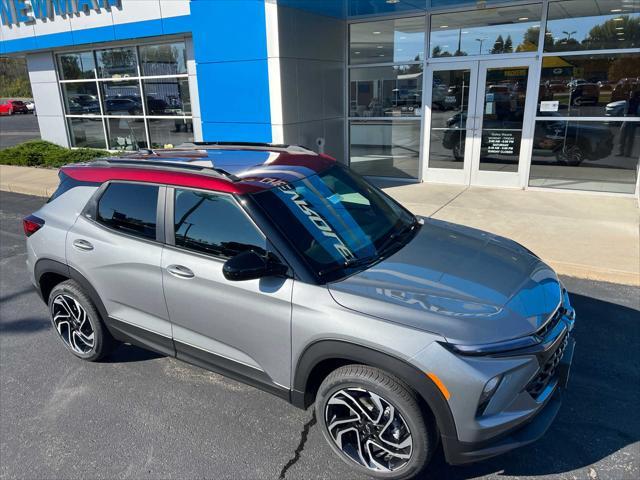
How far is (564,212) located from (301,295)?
21.5 feet

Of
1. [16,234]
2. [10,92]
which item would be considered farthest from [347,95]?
[10,92]

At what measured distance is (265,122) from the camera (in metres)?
8.73

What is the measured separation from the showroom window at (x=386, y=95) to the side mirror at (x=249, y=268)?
838 cm

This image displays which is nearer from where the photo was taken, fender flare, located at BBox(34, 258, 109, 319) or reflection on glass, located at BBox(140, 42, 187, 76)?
fender flare, located at BBox(34, 258, 109, 319)

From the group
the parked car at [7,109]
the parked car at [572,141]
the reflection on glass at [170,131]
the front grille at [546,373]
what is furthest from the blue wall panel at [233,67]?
the parked car at [7,109]

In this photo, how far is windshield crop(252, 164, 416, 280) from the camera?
9.75 ft

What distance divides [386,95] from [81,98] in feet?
32.0

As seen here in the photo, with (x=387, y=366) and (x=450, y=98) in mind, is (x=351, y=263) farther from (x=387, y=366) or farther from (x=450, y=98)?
(x=450, y=98)

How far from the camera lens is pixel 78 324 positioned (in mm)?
4039

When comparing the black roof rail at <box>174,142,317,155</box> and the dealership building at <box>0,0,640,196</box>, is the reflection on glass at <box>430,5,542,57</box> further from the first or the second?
the black roof rail at <box>174,142,317,155</box>

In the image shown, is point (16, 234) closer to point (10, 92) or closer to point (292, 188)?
point (292, 188)

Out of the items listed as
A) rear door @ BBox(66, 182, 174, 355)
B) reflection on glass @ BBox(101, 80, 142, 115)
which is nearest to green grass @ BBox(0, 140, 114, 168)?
reflection on glass @ BBox(101, 80, 142, 115)

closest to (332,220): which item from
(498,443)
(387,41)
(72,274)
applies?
(498,443)

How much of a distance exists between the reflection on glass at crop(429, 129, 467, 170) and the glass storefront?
2cm
